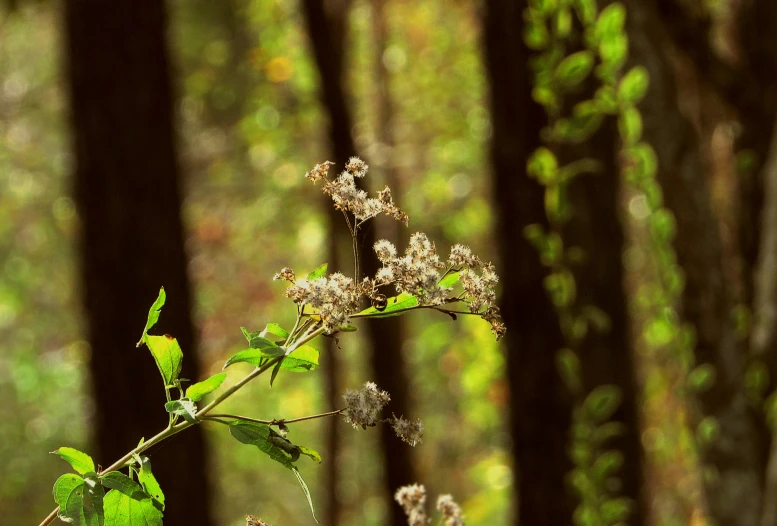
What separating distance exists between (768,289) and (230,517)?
11.5 m

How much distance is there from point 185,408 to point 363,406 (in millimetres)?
165

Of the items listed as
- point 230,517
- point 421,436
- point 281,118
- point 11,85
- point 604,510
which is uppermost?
point 11,85

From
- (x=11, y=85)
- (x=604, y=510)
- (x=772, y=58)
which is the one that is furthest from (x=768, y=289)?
(x=11, y=85)

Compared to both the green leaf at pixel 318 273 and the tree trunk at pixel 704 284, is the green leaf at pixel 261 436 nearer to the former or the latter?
the green leaf at pixel 318 273

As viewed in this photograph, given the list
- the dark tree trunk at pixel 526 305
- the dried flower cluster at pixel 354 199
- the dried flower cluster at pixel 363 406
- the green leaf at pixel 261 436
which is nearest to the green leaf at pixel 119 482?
the green leaf at pixel 261 436

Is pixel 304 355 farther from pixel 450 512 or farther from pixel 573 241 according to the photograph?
pixel 573 241

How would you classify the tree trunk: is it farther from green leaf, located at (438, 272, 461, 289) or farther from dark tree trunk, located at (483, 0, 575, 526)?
green leaf, located at (438, 272, 461, 289)

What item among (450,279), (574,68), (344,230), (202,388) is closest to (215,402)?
(202,388)

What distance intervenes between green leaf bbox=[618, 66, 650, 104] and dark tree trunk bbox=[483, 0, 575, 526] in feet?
0.84

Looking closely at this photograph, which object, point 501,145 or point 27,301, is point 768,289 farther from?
point 27,301

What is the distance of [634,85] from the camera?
2.61m

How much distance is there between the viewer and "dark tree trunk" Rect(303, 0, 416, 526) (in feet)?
18.0

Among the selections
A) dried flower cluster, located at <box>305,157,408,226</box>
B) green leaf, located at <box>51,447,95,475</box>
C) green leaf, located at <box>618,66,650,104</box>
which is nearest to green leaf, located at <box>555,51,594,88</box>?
green leaf, located at <box>618,66,650,104</box>

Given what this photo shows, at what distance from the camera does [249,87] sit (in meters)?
10.5
